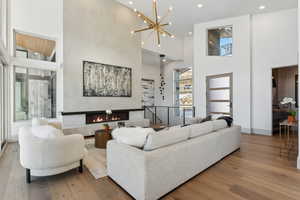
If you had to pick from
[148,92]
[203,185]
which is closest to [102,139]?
[203,185]

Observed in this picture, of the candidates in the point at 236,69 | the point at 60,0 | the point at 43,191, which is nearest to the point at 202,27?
the point at 236,69

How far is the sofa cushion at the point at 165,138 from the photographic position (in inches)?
77.4

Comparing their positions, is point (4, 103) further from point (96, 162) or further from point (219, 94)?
point (219, 94)

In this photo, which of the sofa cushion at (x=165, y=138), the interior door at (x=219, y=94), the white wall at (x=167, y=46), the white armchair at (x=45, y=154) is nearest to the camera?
the sofa cushion at (x=165, y=138)

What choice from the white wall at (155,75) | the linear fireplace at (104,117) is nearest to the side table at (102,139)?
the linear fireplace at (104,117)

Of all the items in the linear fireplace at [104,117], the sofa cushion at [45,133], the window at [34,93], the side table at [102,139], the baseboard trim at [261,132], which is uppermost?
the window at [34,93]

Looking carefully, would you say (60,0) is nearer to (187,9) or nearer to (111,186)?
(187,9)

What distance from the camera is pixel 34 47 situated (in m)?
5.29

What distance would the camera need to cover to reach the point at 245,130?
593 centimetres

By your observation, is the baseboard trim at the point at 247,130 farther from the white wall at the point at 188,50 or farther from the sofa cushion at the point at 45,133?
the sofa cushion at the point at 45,133

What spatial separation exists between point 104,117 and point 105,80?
1371 millimetres

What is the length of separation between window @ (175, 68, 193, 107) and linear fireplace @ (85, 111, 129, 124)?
160 inches

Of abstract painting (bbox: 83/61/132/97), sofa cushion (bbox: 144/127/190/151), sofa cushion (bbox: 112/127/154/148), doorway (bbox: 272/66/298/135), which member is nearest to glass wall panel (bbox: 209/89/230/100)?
doorway (bbox: 272/66/298/135)

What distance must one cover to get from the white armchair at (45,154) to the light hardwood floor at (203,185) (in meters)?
0.19
